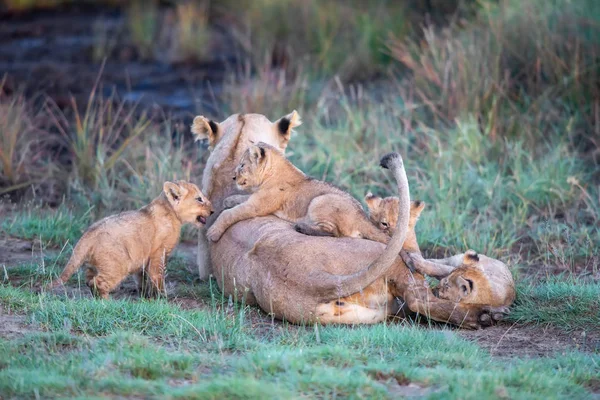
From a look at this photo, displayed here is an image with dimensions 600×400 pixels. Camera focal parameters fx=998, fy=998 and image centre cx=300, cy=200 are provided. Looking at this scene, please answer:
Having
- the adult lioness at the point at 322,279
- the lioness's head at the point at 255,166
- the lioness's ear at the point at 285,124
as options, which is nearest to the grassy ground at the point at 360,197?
the adult lioness at the point at 322,279

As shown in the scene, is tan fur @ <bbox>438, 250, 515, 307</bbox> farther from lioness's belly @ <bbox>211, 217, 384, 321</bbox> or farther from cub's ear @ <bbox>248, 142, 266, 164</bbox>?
cub's ear @ <bbox>248, 142, 266, 164</bbox>

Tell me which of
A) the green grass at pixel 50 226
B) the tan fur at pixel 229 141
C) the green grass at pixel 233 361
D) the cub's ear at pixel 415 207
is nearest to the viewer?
the green grass at pixel 233 361

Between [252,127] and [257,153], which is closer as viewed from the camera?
[257,153]

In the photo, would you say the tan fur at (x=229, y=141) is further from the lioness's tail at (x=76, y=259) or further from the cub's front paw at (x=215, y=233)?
the lioness's tail at (x=76, y=259)

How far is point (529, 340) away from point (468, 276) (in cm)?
55

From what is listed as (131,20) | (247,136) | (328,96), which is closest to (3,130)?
(247,136)

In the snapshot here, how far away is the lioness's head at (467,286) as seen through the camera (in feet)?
20.9

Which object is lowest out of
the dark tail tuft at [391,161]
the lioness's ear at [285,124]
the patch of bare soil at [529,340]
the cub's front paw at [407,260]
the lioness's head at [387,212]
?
the patch of bare soil at [529,340]

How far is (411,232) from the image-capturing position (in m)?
7.00

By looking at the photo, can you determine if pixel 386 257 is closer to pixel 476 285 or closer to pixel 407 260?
pixel 407 260

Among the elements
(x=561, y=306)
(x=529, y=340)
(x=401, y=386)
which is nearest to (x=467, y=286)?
(x=529, y=340)

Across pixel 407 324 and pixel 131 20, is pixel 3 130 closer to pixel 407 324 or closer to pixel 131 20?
pixel 407 324

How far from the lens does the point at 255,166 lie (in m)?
7.60

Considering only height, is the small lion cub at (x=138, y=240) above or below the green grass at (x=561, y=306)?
above
